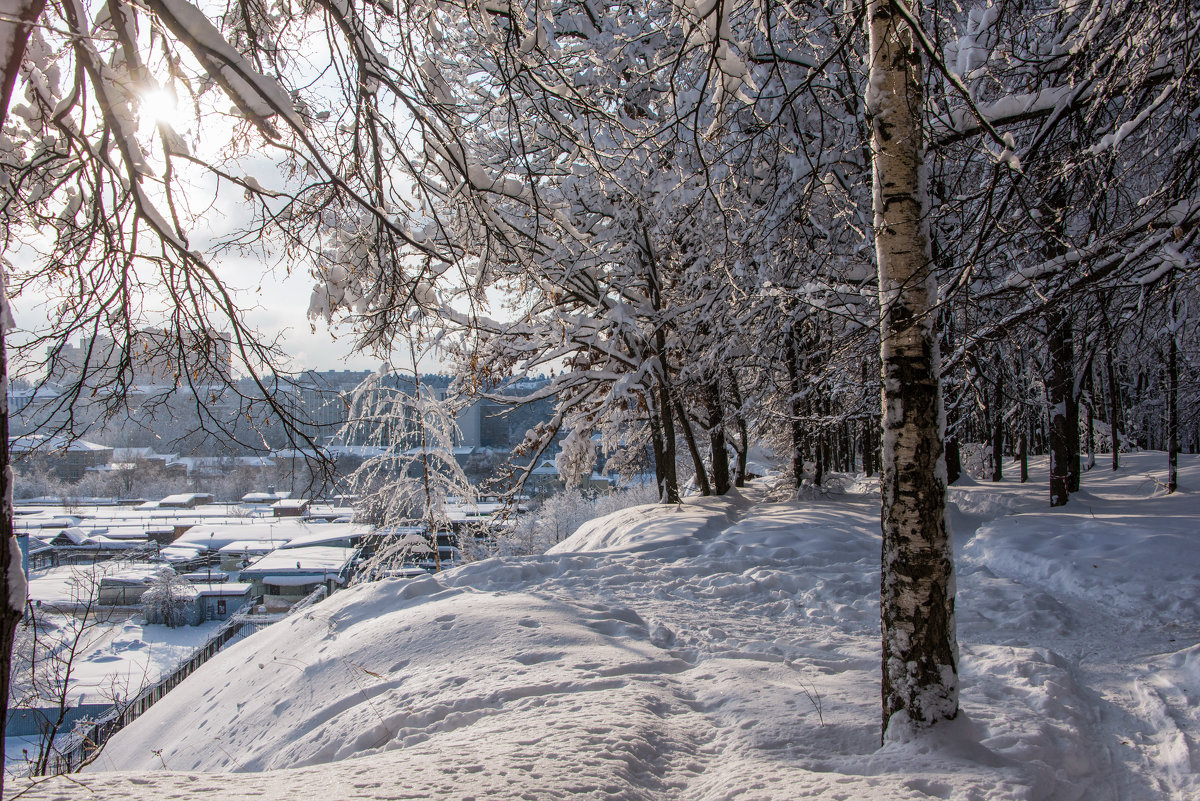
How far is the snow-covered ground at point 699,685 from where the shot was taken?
2646 mm

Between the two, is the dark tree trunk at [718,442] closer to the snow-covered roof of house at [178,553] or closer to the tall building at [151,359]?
the tall building at [151,359]

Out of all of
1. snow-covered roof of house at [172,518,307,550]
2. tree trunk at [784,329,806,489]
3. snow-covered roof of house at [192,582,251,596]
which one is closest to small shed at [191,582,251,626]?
snow-covered roof of house at [192,582,251,596]

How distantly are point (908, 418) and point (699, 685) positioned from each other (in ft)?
6.97

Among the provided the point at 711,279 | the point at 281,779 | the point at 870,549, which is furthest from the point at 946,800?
the point at 711,279

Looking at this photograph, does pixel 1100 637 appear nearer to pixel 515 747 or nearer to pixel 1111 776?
pixel 1111 776

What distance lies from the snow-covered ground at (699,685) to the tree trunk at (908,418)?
294 mm

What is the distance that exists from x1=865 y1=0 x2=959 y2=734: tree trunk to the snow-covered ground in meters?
0.29

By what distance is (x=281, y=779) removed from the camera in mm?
2787

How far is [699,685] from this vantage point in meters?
3.84

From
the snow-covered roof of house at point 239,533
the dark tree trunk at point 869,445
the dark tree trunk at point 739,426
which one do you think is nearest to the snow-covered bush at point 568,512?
the dark tree trunk at point 739,426

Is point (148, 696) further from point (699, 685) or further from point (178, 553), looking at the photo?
point (178, 553)

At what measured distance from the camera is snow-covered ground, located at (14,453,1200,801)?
8.68 feet

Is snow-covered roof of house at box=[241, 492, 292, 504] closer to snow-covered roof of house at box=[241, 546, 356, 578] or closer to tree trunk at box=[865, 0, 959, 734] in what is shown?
snow-covered roof of house at box=[241, 546, 356, 578]

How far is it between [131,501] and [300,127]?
281 ft
